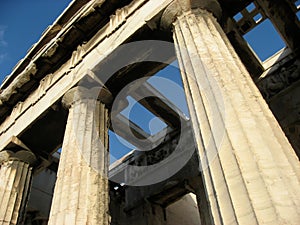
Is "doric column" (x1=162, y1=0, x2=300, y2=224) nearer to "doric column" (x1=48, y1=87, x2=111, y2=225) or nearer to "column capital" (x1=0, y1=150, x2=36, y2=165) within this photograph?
"doric column" (x1=48, y1=87, x2=111, y2=225)

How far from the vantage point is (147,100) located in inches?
469

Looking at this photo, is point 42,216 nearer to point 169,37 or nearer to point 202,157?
point 169,37

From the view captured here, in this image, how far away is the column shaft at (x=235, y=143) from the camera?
12.0ft

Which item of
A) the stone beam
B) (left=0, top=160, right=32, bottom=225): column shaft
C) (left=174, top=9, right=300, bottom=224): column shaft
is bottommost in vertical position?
(left=174, top=9, right=300, bottom=224): column shaft

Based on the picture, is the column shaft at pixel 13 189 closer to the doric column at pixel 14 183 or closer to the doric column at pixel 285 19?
the doric column at pixel 14 183

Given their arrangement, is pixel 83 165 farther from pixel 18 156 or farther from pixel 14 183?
pixel 18 156

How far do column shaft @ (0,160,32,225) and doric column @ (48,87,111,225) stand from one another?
256 cm

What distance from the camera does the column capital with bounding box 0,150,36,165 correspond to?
9.84 meters

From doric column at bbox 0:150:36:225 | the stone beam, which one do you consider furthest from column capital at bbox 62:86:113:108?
doric column at bbox 0:150:36:225

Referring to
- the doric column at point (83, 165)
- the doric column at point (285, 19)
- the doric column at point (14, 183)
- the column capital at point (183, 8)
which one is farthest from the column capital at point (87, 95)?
the doric column at point (285, 19)

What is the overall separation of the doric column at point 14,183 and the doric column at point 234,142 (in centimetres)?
576

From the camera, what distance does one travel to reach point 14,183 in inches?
368

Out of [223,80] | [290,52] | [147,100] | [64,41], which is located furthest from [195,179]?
[223,80]

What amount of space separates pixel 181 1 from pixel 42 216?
9.77 meters
